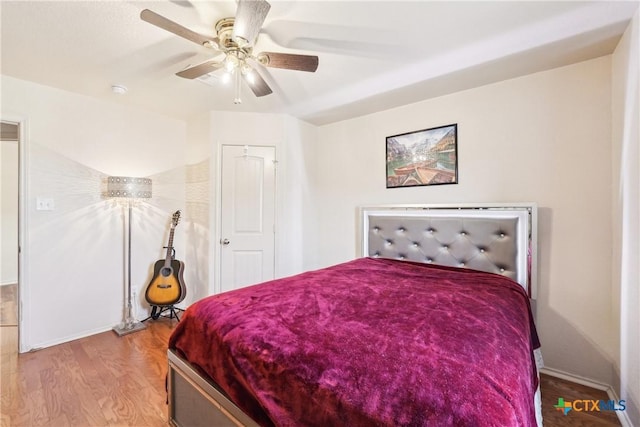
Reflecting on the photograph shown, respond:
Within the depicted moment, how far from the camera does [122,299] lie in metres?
3.08

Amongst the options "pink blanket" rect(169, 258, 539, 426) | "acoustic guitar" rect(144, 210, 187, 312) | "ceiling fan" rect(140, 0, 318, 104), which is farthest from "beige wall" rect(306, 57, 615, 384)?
"acoustic guitar" rect(144, 210, 187, 312)

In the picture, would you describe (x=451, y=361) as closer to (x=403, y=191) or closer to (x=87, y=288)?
(x=403, y=191)

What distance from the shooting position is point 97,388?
1.96 meters

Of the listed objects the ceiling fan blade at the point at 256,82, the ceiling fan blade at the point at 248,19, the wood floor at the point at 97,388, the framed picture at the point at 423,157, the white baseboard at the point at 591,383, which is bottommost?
the wood floor at the point at 97,388

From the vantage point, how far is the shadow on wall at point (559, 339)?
195 cm

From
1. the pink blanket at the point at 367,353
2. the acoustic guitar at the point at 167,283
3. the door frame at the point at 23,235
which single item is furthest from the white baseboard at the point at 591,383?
the door frame at the point at 23,235

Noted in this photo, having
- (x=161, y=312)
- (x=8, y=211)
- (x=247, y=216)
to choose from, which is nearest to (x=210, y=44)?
(x=247, y=216)

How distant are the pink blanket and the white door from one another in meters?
1.58

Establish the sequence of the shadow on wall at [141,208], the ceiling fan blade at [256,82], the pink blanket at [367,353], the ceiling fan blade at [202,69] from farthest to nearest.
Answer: the shadow on wall at [141,208] < the ceiling fan blade at [256,82] < the ceiling fan blade at [202,69] < the pink blanket at [367,353]

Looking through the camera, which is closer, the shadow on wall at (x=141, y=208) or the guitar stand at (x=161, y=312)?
the shadow on wall at (x=141, y=208)

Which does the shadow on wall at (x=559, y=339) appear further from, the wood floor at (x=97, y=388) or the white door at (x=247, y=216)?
the white door at (x=247, y=216)

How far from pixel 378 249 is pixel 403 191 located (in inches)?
25.4

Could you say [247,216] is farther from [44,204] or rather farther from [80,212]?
[44,204]

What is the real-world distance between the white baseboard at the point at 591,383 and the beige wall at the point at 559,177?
32 millimetres
